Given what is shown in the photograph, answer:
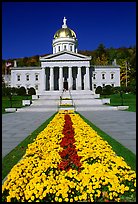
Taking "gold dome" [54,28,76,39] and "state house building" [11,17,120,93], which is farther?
"gold dome" [54,28,76,39]

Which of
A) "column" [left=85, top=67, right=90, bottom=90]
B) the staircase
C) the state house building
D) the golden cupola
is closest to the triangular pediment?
the state house building

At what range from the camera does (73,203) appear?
4199mm

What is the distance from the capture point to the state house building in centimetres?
7331

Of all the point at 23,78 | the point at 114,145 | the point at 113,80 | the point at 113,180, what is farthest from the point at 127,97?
the point at 113,180

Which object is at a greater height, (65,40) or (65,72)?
(65,40)

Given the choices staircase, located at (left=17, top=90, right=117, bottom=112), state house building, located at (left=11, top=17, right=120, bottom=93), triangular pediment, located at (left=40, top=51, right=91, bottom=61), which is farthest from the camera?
state house building, located at (left=11, top=17, right=120, bottom=93)

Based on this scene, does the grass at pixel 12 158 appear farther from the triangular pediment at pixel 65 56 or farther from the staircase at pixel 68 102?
the triangular pediment at pixel 65 56

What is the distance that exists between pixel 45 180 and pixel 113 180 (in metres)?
1.11

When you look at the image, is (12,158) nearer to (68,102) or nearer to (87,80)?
(68,102)

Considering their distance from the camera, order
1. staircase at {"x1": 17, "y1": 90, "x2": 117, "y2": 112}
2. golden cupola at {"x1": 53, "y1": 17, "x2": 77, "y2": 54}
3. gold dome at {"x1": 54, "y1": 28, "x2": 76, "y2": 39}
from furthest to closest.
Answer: gold dome at {"x1": 54, "y1": 28, "x2": 76, "y2": 39}, golden cupola at {"x1": 53, "y1": 17, "x2": 77, "y2": 54}, staircase at {"x1": 17, "y1": 90, "x2": 117, "y2": 112}

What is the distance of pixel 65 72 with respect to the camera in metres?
77.6

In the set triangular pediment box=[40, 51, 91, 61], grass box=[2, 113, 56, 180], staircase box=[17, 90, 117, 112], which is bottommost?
grass box=[2, 113, 56, 180]

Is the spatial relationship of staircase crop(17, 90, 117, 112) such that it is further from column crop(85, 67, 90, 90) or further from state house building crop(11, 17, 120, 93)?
column crop(85, 67, 90, 90)

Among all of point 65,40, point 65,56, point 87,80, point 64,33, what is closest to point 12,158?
point 65,56
